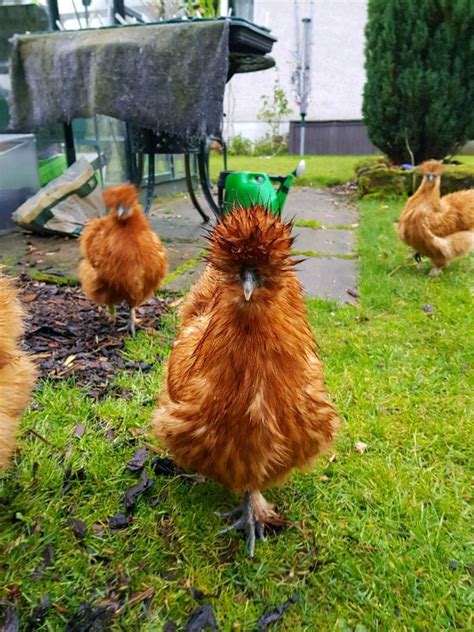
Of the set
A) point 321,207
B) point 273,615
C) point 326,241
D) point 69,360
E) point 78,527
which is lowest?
point 273,615

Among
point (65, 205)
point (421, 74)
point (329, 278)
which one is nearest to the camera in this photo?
point (329, 278)

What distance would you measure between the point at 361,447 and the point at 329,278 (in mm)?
Result: 2548

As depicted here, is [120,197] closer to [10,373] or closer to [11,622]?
[10,373]

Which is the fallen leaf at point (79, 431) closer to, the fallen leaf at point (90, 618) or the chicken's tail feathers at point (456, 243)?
the fallen leaf at point (90, 618)

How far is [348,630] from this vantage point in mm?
1540

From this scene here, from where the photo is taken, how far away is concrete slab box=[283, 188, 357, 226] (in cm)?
729

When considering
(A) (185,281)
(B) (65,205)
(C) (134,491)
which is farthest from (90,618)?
(B) (65,205)

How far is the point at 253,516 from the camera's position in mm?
1895

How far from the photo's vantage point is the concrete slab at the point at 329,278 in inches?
168

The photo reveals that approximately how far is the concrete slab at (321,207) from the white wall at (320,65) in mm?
12137

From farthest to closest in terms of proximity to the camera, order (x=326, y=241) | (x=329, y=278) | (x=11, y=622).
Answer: (x=326, y=241)
(x=329, y=278)
(x=11, y=622)

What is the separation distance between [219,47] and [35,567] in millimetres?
4254

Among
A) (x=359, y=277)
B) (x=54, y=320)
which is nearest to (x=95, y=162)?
(x=54, y=320)

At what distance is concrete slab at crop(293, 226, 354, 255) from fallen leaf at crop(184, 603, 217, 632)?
164 inches
